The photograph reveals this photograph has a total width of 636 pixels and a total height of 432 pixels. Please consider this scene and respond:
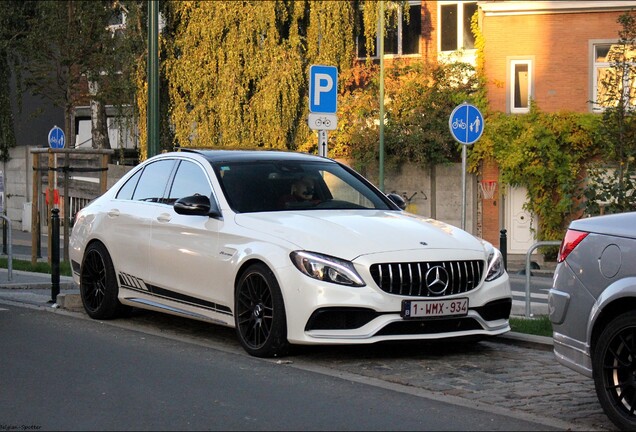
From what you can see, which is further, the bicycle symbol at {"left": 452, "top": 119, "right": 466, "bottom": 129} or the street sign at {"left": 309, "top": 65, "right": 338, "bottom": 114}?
the bicycle symbol at {"left": 452, "top": 119, "right": 466, "bottom": 129}

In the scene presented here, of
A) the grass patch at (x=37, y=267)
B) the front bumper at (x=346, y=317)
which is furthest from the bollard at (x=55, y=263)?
the front bumper at (x=346, y=317)

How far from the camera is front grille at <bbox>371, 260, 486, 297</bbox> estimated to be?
8633 mm

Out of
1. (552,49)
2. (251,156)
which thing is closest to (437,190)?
(552,49)

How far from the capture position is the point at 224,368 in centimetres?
861

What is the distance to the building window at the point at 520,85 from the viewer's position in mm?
31594

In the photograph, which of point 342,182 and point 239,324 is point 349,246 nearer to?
point 239,324

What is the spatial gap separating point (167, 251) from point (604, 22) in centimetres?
2286

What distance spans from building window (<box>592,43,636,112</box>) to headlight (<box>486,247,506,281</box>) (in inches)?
409

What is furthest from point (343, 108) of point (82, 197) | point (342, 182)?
point (342, 182)

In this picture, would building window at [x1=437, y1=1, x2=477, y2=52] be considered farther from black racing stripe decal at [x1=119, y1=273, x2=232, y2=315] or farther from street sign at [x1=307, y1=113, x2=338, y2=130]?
black racing stripe decal at [x1=119, y1=273, x2=232, y2=315]

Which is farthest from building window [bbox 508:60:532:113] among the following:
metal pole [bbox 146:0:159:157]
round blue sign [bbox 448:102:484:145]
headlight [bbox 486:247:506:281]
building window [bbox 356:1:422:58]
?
headlight [bbox 486:247:506:281]

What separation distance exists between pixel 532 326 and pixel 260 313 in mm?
3100

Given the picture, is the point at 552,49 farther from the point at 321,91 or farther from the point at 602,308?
the point at 602,308

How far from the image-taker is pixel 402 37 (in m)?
35.0
